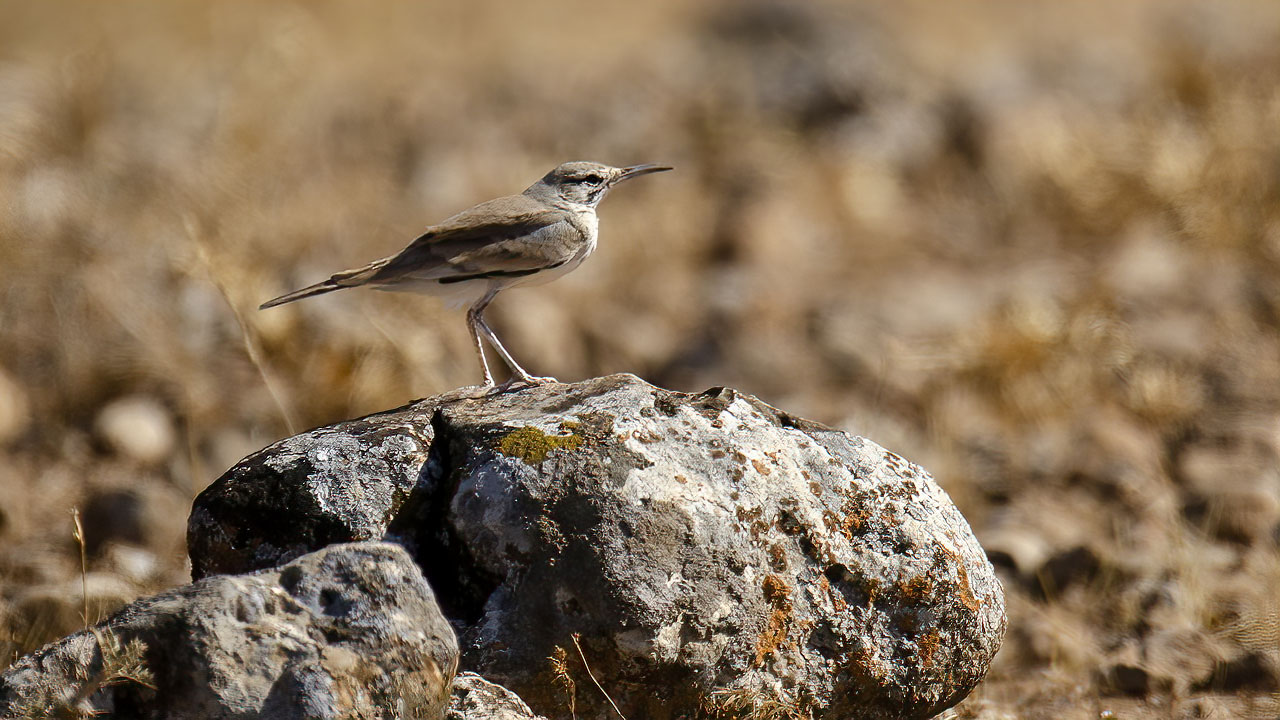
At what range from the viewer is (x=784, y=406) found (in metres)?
9.72

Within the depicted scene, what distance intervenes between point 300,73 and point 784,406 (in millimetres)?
5802

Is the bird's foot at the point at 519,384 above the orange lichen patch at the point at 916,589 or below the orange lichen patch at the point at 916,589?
above

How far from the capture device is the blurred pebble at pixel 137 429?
8430 millimetres

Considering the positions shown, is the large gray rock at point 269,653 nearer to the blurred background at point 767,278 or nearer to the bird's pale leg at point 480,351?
the bird's pale leg at point 480,351

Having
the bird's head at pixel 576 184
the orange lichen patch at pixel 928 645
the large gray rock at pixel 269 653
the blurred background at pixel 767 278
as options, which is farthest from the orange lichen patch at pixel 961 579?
the bird's head at pixel 576 184

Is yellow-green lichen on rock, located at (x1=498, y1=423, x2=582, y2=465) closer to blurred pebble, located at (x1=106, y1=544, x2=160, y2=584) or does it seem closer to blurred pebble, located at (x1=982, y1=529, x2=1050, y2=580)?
blurred pebble, located at (x1=106, y1=544, x2=160, y2=584)

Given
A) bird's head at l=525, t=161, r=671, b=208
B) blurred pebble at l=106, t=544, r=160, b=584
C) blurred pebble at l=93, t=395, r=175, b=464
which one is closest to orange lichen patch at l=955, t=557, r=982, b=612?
bird's head at l=525, t=161, r=671, b=208

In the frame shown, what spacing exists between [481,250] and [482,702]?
1.92m

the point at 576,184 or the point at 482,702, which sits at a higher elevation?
the point at 576,184

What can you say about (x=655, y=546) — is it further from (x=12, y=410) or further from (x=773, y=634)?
(x=12, y=410)

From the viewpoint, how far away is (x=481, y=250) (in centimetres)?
525

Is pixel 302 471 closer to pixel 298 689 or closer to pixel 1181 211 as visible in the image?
pixel 298 689

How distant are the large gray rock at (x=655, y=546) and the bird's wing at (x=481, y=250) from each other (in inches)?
30.1

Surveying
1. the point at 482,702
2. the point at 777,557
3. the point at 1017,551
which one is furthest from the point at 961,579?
the point at 1017,551
